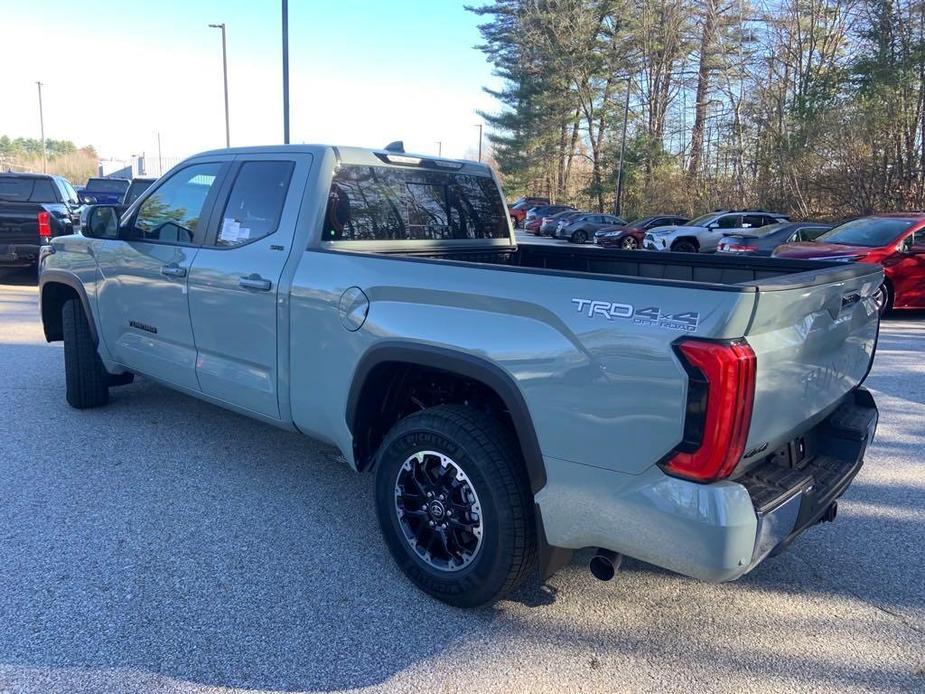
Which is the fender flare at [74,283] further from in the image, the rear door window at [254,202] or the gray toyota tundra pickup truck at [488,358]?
the rear door window at [254,202]

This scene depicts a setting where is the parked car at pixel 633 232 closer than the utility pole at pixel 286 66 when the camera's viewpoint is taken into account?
No

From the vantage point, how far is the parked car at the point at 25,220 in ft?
38.0

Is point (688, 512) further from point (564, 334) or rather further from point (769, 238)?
point (769, 238)

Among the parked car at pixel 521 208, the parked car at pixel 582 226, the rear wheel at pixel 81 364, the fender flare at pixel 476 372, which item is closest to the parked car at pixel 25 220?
the rear wheel at pixel 81 364

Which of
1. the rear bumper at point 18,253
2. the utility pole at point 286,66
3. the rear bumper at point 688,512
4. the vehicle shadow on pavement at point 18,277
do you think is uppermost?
the utility pole at point 286,66

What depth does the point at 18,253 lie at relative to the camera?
11672mm

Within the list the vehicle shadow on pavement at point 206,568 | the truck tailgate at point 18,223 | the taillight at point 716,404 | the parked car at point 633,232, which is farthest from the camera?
the parked car at point 633,232

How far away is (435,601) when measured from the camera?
3115 millimetres

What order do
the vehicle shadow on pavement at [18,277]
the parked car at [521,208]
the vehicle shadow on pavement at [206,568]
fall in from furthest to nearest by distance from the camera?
the parked car at [521,208] < the vehicle shadow on pavement at [18,277] < the vehicle shadow on pavement at [206,568]

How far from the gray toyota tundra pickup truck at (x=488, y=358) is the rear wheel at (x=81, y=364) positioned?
25.5 inches

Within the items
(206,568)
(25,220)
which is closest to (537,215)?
(25,220)

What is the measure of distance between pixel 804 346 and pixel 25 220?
12500mm

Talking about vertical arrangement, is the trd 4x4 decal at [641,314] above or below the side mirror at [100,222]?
below

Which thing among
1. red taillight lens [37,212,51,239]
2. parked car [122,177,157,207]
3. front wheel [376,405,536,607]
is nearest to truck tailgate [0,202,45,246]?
red taillight lens [37,212,51,239]
